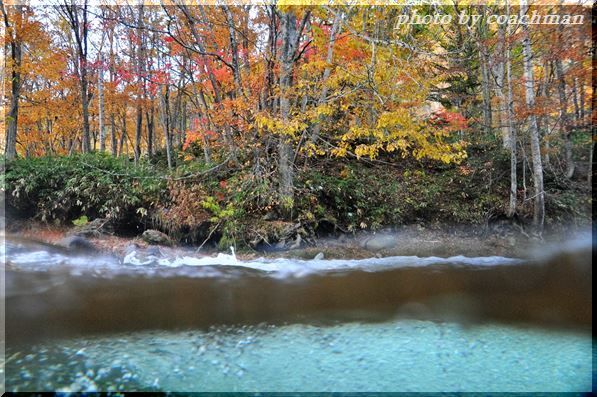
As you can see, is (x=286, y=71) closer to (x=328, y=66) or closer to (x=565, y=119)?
(x=328, y=66)

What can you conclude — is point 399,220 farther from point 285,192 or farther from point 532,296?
point 532,296

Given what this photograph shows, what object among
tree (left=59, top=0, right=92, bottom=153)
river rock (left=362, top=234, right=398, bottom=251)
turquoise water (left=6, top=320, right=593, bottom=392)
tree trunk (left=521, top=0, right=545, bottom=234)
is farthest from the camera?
tree (left=59, top=0, right=92, bottom=153)

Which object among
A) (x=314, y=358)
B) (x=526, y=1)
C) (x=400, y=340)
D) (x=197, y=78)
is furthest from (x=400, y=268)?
(x=197, y=78)

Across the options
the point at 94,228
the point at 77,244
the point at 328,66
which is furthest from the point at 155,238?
the point at 328,66

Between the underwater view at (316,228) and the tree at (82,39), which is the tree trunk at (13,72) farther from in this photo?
the tree at (82,39)

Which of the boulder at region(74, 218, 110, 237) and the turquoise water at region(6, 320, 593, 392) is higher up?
the boulder at region(74, 218, 110, 237)

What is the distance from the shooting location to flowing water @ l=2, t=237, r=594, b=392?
133 inches

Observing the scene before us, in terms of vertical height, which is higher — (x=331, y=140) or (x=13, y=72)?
(x=13, y=72)

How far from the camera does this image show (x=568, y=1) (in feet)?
26.8

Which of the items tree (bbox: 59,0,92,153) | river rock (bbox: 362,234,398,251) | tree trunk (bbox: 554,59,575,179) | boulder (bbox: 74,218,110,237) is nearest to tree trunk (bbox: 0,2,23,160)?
tree (bbox: 59,0,92,153)

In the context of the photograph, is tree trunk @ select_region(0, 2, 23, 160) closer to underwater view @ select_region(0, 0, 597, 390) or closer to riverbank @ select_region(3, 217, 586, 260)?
underwater view @ select_region(0, 0, 597, 390)

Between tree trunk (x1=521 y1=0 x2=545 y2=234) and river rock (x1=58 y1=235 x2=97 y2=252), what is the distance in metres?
10.3

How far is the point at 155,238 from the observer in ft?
25.4

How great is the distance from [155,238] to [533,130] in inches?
374
